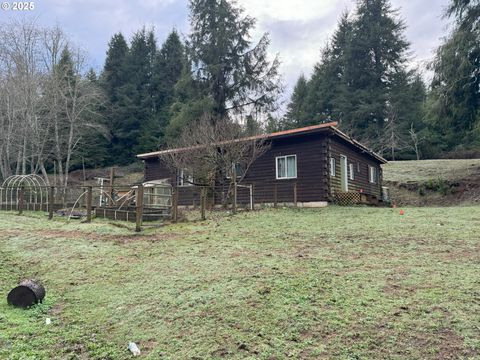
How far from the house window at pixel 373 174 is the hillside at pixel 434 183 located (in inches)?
72.8

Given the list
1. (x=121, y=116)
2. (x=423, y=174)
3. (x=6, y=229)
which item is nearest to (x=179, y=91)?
(x=121, y=116)

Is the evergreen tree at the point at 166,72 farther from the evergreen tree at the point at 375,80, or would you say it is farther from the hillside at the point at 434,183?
the hillside at the point at 434,183

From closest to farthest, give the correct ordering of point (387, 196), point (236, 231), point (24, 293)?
point (24, 293) < point (236, 231) < point (387, 196)

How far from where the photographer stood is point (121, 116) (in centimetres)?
3338

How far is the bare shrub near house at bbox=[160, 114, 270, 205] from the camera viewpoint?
13656 mm

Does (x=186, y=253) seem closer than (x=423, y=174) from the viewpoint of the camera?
Yes

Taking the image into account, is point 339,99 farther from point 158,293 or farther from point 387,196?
point 158,293

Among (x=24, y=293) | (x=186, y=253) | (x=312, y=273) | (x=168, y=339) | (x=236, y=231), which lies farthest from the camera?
(x=236, y=231)

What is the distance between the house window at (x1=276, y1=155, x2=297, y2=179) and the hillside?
8960mm

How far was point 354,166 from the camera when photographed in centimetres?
1769

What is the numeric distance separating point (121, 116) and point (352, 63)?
74.5 ft

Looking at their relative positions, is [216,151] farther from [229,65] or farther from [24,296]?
[229,65]

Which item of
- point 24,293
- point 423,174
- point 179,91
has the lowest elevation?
point 24,293

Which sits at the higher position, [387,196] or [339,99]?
[339,99]
